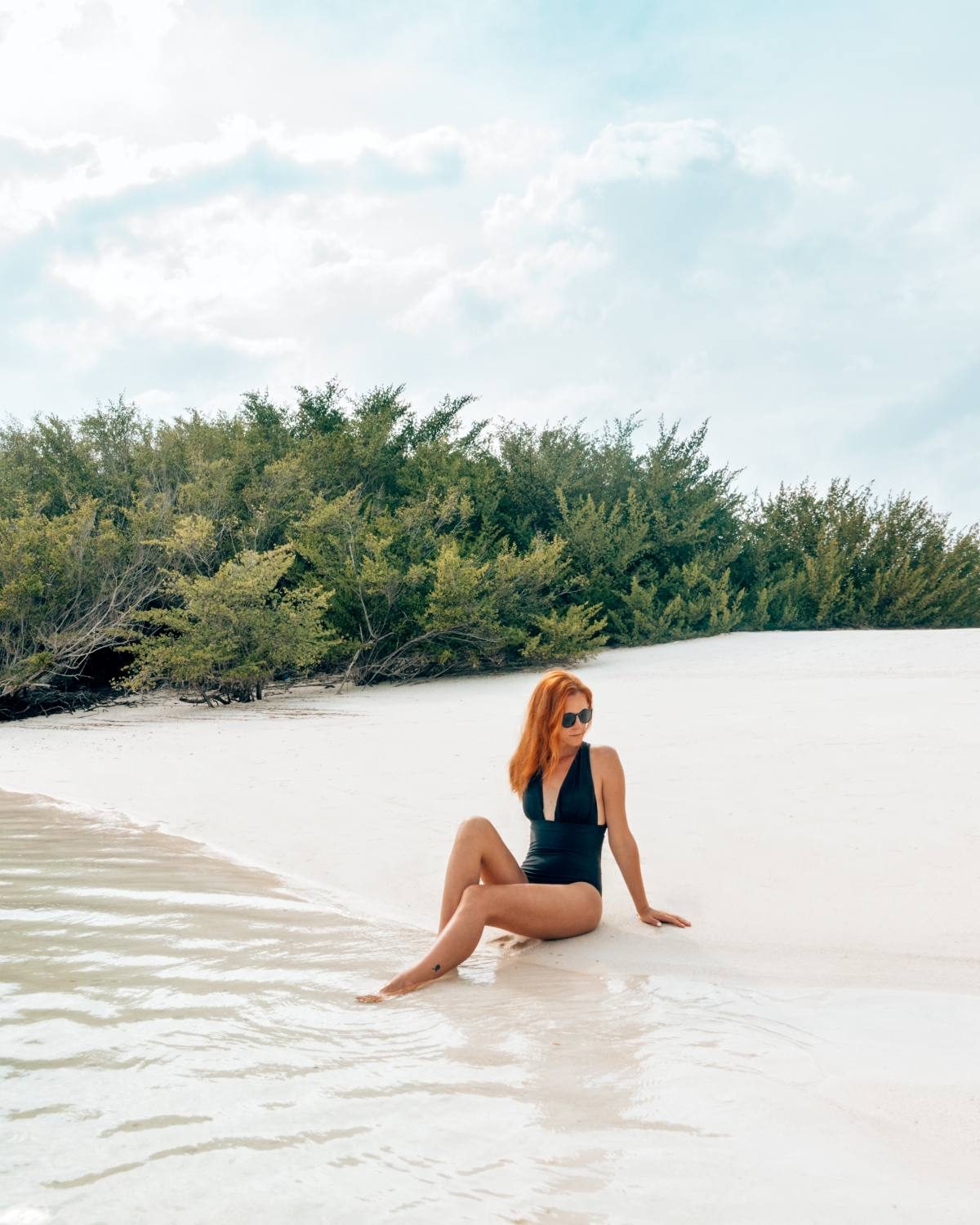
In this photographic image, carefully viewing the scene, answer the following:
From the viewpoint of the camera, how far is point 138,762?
891cm

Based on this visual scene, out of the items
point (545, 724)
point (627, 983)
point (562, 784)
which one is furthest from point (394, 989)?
point (545, 724)

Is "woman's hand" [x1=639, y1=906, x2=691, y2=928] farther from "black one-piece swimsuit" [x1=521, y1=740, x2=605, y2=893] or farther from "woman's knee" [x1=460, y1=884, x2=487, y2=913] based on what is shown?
"woman's knee" [x1=460, y1=884, x2=487, y2=913]

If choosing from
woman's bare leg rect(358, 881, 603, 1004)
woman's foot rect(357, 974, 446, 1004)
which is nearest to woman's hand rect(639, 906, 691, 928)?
woman's bare leg rect(358, 881, 603, 1004)

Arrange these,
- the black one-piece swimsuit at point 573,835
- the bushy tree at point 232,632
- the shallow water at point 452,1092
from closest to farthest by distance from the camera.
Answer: the shallow water at point 452,1092, the black one-piece swimsuit at point 573,835, the bushy tree at point 232,632

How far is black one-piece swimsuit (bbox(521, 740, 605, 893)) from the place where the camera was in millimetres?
4254

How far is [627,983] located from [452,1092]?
117 centimetres

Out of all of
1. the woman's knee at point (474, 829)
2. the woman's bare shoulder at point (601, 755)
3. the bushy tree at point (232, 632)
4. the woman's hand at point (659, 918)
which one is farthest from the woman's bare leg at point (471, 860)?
the bushy tree at point (232, 632)

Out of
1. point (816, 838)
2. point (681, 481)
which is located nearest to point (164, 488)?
point (681, 481)

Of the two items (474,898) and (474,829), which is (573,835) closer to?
(474,829)

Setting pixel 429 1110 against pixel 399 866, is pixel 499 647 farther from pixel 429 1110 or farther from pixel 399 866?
pixel 429 1110

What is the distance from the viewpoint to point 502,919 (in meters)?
4.06

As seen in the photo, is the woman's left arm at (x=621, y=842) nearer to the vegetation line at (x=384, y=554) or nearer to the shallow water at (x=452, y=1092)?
the shallow water at (x=452, y=1092)

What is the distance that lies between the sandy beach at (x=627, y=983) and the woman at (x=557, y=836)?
0.51 ft

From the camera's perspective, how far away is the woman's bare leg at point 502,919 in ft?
12.2
